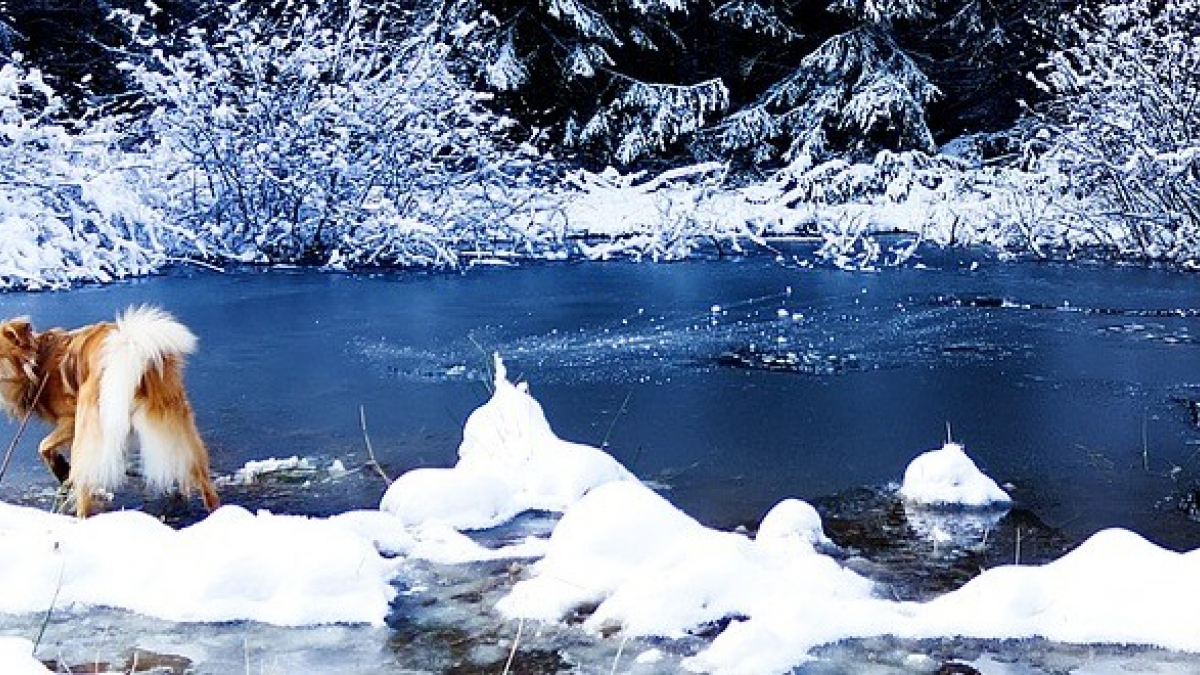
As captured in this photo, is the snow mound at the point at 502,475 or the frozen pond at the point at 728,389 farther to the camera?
the snow mound at the point at 502,475

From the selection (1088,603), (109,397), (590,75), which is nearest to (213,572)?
(109,397)

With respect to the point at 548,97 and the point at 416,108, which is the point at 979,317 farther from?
the point at 548,97

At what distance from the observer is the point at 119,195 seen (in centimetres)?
1322

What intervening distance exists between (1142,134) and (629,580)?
992 centimetres

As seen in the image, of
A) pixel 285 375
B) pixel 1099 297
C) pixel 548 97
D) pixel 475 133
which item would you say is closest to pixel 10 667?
pixel 285 375

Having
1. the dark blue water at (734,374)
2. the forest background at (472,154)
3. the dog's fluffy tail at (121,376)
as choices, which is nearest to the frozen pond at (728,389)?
the dark blue water at (734,374)

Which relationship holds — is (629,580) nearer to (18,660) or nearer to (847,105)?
(18,660)

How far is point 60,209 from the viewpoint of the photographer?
13141mm

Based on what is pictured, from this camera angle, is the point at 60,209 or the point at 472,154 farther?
the point at 472,154

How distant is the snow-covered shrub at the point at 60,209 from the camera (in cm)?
1249

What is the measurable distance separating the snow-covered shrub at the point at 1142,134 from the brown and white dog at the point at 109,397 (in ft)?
31.0

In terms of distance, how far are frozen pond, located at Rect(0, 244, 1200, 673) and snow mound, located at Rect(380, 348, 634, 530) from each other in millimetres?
324

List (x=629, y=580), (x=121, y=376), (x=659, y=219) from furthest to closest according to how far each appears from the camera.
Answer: (x=659, y=219) → (x=121, y=376) → (x=629, y=580)

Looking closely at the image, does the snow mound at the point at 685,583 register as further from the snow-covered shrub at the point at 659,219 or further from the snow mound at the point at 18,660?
the snow-covered shrub at the point at 659,219
